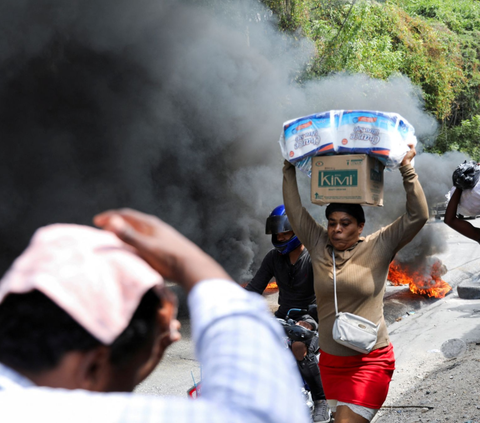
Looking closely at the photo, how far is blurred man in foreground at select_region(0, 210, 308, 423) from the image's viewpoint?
0.60 m

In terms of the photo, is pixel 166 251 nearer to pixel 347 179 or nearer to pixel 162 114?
pixel 347 179

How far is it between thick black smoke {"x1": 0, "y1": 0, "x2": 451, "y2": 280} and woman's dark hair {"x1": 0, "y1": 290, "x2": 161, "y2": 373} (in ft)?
32.4

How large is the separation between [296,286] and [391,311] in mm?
5280

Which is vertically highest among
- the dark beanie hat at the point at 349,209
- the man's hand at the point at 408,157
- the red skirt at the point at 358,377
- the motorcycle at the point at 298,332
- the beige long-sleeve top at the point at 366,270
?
the man's hand at the point at 408,157

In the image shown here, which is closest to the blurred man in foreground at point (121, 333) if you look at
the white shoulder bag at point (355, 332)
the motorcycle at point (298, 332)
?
the white shoulder bag at point (355, 332)

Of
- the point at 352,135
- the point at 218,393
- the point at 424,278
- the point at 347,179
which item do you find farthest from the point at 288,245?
the point at 424,278

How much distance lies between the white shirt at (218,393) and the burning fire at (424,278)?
8.87 metres

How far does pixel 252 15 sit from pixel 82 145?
15.3 feet

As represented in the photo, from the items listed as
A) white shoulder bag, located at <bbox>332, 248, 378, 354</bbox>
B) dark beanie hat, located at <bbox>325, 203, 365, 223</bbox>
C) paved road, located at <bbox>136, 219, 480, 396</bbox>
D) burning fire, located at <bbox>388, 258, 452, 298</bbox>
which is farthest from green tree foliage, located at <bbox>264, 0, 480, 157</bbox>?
white shoulder bag, located at <bbox>332, 248, 378, 354</bbox>

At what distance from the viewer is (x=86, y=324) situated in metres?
0.64

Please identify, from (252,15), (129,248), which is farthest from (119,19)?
(129,248)

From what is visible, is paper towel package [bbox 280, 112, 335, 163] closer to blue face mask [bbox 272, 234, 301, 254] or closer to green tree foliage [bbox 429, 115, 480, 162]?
blue face mask [bbox 272, 234, 301, 254]

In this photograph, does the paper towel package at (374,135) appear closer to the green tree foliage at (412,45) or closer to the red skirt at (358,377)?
the red skirt at (358,377)

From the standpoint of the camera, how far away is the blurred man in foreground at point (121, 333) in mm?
602
